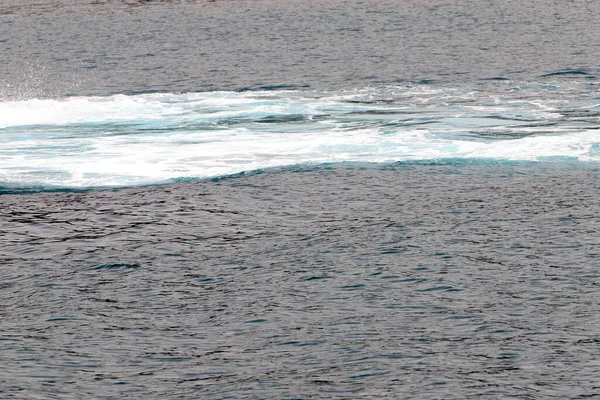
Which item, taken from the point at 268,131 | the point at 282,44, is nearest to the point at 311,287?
the point at 268,131

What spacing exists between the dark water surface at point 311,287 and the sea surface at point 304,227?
0.02 metres

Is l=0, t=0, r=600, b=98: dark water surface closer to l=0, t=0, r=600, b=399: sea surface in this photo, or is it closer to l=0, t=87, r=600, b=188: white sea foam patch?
l=0, t=0, r=600, b=399: sea surface

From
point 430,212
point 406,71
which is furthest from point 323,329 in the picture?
point 406,71

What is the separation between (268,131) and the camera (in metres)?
12.6

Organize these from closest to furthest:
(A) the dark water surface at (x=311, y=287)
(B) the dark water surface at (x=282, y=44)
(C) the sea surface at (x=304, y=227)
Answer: (A) the dark water surface at (x=311, y=287) → (C) the sea surface at (x=304, y=227) → (B) the dark water surface at (x=282, y=44)

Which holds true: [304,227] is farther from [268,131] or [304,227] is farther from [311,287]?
[268,131]

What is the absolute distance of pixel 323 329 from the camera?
20.3 ft

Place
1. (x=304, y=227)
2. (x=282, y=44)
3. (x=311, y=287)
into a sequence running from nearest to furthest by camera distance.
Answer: (x=311, y=287) < (x=304, y=227) < (x=282, y=44)

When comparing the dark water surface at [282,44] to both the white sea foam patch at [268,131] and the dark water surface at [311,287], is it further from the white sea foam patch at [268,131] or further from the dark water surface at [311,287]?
the dark water surface at [311,287]

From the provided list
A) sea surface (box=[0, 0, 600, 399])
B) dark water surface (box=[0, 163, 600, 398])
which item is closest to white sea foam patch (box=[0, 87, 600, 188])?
sea surface (box=[0, 0, 600, 399])

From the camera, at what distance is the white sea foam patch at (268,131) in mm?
10844

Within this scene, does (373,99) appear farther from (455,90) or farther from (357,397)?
(357,397)

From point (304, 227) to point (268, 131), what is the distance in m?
4.29

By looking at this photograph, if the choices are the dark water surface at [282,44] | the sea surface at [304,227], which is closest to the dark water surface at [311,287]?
the sea surface at [304,227]
